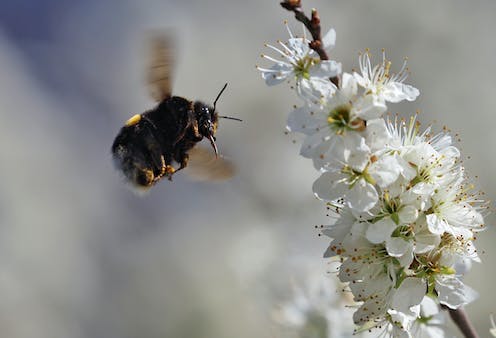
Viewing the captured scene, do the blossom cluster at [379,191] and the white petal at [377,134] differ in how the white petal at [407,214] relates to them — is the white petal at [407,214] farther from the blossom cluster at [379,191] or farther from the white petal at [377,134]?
the white petal at [377,134]

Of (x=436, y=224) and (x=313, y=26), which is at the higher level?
(x=313, y=26)

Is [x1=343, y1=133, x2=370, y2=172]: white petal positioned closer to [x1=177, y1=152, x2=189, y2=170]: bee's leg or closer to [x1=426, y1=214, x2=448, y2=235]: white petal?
[x1=426, y1=214, x2=448, y2=235]: white petal

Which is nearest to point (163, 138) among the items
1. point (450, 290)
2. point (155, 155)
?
point (155, 155)

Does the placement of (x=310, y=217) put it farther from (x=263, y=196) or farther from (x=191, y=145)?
(x=191, y=145)

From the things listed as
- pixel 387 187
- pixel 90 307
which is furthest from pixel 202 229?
pixel 387 187

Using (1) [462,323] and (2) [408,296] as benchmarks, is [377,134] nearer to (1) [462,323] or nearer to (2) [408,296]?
(2) [408,296]

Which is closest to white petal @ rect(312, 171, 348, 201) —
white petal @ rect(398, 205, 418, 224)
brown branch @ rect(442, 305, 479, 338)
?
white petal @ rect(398, 205, 418, 224)
